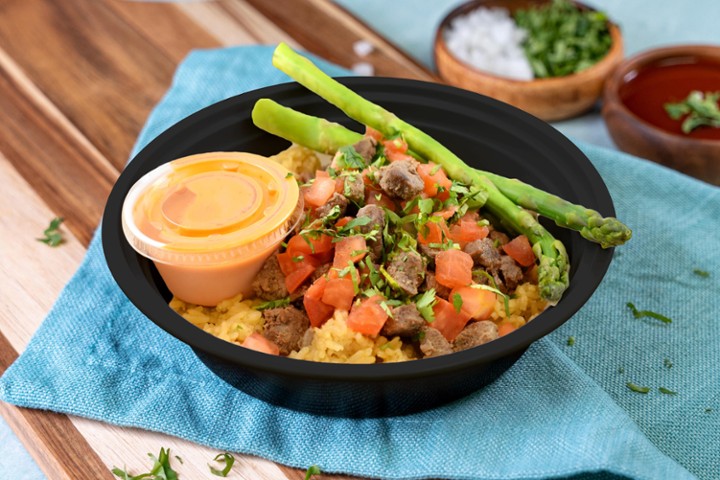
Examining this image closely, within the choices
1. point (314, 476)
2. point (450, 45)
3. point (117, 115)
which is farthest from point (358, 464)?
point (450, 45)

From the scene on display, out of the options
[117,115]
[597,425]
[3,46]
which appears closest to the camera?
[597,425]

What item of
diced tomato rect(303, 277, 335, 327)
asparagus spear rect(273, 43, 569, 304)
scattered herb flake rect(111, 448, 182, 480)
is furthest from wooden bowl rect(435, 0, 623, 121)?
scattered herb flake rect(111, 448, 182, 480)

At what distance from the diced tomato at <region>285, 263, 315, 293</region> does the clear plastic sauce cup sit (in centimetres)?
16

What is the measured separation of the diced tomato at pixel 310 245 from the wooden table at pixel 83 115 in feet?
2.88

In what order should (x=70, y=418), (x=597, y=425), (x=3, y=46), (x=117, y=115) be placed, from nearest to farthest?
(x=597, y=425), (x=70, y=418), (x=117, y=115), (x=3, y=46)

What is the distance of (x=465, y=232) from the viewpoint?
12.4 feet

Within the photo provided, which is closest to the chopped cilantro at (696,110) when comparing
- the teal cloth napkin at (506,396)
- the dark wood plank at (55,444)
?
the teal cloth napkin at (506,396)

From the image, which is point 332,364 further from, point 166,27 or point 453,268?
point 166,27

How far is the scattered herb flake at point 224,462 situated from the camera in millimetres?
3455

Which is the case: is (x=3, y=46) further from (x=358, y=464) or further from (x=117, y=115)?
(x=358, y=464)

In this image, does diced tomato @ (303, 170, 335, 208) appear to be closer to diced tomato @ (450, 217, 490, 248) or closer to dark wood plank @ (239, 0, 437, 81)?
diced tomato @ (450, 217, 490, 248)

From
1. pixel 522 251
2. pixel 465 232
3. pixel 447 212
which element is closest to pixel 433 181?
pixel 447 212

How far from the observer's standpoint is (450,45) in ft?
21.0

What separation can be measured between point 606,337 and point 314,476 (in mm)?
1593
